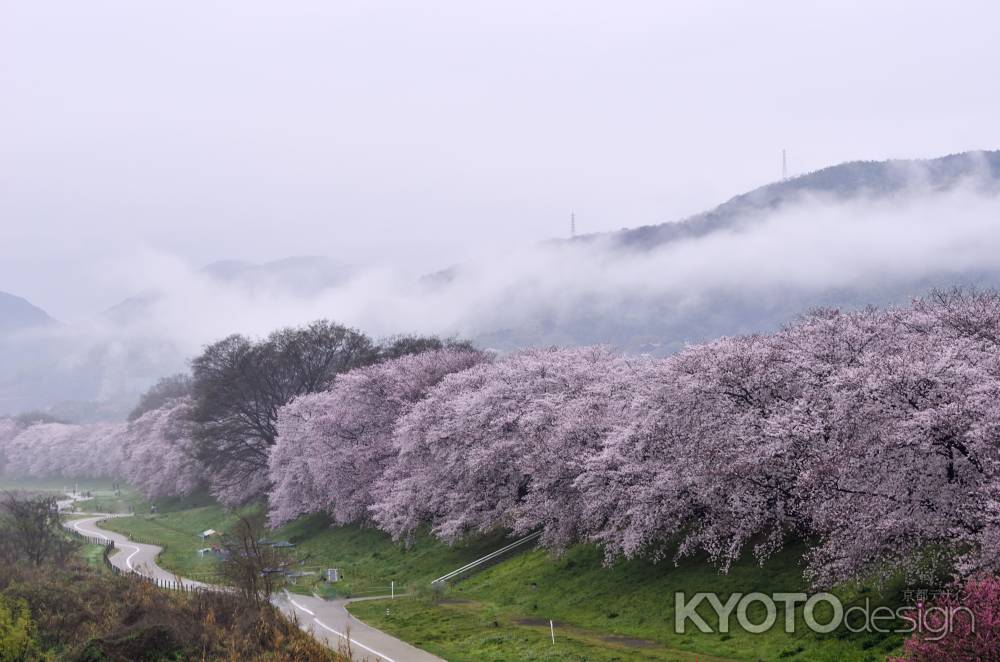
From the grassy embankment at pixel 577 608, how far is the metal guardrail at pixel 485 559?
1.37 metres

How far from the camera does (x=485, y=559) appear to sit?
166ft

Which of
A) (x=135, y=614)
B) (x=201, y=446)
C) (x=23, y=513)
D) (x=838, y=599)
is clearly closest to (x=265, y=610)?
(x=135, y=614)

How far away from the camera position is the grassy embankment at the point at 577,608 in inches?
1054

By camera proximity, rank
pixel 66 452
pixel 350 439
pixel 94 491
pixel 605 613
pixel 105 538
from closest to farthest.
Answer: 1. pixel 605 613
2. pixel 350 439
3. pixel 105 538
4. pixel 94 491
5. pixel 66 452

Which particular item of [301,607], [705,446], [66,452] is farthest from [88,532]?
[66,452]

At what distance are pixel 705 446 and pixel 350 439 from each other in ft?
143

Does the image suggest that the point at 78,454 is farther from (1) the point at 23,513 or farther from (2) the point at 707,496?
(2) the point at 707,496

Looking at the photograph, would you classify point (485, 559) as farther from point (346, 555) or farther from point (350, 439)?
point (350, 439)

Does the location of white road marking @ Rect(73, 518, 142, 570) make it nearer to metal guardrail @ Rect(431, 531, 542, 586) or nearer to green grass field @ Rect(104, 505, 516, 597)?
green grass field @ Rect(104, 505, 516, 597)

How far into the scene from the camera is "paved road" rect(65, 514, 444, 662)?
3184 centimetres

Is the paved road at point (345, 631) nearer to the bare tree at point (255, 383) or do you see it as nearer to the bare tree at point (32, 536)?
the bare tree at point (32, 536)

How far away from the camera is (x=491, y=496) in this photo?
53188 millimetres

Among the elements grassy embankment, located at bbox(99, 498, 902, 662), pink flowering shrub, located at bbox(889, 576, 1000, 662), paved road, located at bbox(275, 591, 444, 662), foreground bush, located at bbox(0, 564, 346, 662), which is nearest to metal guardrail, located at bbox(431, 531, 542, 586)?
grassy embankment, located at bbox(99, 498, 902, 662)

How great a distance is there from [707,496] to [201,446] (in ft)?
227
